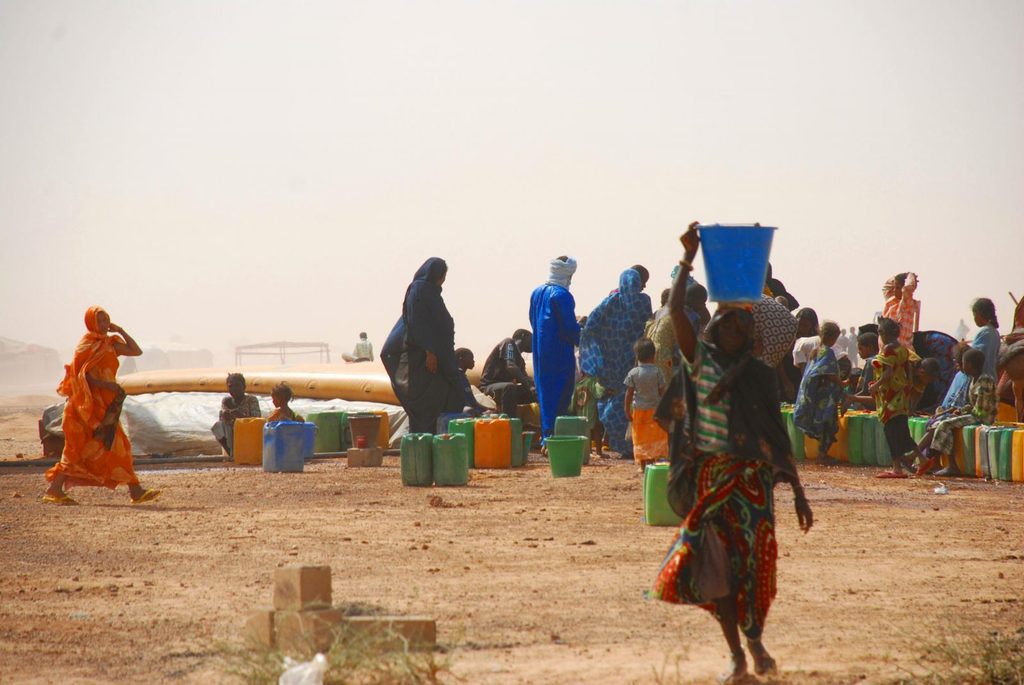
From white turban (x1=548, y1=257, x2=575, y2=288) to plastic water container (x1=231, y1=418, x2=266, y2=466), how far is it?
3566mm

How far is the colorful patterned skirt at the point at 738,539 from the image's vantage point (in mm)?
5324

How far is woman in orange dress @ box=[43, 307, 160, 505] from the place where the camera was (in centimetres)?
1158

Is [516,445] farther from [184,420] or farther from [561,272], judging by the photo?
[184,420]

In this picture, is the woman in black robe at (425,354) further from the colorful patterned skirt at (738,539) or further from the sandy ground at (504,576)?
the colorful patterned skirt at (738,539)

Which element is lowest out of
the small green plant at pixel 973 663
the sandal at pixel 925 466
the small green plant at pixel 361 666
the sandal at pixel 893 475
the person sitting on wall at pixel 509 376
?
the small green plant at pixel 973 663

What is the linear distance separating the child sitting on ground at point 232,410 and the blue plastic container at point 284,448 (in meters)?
1.80

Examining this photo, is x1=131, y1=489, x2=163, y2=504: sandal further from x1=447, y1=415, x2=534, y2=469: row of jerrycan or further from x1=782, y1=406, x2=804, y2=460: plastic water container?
x1=782, y1=406, x2=804, y2=460: plastic water container

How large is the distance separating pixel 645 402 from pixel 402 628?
7.00 meters

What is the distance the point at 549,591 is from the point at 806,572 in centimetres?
148

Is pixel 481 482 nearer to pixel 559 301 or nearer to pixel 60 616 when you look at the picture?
pixel 559 301

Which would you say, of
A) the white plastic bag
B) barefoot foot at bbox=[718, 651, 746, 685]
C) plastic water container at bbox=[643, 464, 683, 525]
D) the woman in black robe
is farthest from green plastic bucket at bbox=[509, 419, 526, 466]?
the white plastic bag

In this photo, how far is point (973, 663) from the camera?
5465 mm

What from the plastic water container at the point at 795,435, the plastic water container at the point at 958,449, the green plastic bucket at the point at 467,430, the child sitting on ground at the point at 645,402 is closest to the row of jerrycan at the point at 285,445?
the green plastic bucket at the point at 467,430

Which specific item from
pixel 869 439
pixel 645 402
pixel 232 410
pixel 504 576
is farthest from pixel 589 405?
pixel 504 576
